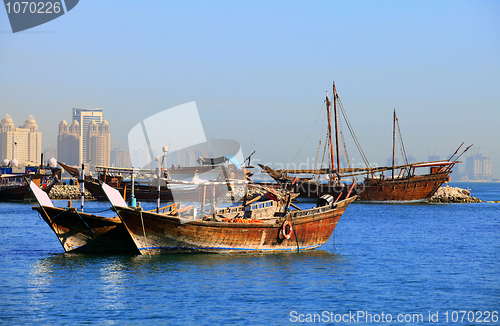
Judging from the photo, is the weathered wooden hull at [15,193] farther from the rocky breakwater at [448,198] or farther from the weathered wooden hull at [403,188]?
the rocky breakwater at [448,198]

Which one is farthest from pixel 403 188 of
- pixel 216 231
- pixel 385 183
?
pixel 216 231

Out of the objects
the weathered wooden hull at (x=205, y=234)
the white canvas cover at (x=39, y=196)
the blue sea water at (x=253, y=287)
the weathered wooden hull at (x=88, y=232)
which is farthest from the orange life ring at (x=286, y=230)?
the white canvas cover at (x=39, y=196)

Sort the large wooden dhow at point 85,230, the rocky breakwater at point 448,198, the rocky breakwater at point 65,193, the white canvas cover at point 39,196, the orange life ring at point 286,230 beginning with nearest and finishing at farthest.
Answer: the white canvas cover at point 39,196 < the large wooden dhow at point 85,230 < the orange life ring at point 286,230 < the rocky breakwater at point 65,193 < the rocky breakwater at point 448,198

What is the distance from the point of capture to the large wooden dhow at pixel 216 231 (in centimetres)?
2539

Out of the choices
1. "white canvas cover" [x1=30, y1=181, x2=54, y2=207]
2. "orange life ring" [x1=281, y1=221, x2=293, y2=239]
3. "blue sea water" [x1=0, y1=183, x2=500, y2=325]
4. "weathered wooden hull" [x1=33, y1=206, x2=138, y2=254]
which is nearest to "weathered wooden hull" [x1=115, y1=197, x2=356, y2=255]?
"orange life ring" [x1=281, y1=221, x2=293, y2=239]

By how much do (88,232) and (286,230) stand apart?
10847 mm

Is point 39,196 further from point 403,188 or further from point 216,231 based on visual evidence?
point 403,188

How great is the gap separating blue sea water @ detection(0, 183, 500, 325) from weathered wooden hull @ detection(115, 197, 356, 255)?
57 cm

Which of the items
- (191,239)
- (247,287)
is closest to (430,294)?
(247,287)

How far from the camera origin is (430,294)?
21.2 meters

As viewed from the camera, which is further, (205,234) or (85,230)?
(85,230)

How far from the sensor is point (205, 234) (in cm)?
2616

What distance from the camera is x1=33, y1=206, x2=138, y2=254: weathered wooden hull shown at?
26906 millimetres

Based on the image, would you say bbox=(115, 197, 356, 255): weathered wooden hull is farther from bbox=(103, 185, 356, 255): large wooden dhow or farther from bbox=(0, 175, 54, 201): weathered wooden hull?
bbox=(0, 175, 54, 201): weathered wooden hull
